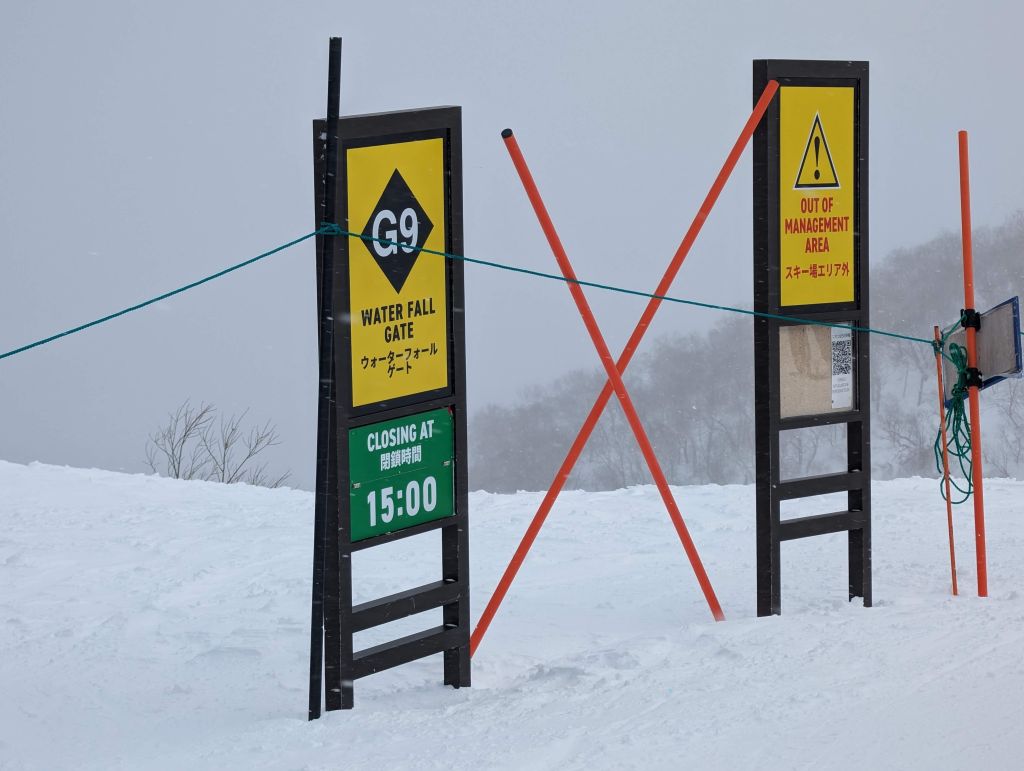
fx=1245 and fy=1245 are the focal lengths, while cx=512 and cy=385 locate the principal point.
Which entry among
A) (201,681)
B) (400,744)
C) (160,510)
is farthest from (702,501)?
(400,744)

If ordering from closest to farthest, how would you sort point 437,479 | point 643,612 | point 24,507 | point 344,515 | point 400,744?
1. point 400,744
2. point 344,515
3. point 437,479
4. point 643,612
5. point 24,507

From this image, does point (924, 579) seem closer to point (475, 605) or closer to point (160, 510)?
point (475, 605)

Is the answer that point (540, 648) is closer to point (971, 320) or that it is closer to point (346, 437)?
point (346, 437)

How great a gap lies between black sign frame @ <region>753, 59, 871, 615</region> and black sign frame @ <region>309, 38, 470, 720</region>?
1.37m

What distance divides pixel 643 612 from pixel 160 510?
3.77 metres

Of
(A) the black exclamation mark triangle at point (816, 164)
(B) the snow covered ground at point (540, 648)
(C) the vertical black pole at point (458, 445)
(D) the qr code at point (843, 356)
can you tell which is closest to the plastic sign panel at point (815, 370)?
(D) the qr code at point (843, 356)

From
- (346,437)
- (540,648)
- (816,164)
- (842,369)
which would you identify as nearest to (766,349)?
(842,369)

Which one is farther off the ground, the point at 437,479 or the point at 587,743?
the point at 437,479

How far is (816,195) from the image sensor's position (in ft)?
17.4

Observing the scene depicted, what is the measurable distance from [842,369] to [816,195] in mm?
777

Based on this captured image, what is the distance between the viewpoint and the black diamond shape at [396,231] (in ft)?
14.0

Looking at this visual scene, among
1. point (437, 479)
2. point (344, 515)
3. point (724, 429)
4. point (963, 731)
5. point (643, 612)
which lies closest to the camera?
point (963, 731)

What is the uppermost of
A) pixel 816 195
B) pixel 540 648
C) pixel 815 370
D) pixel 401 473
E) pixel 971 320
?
pixel 816 195

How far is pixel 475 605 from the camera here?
6.20 m
